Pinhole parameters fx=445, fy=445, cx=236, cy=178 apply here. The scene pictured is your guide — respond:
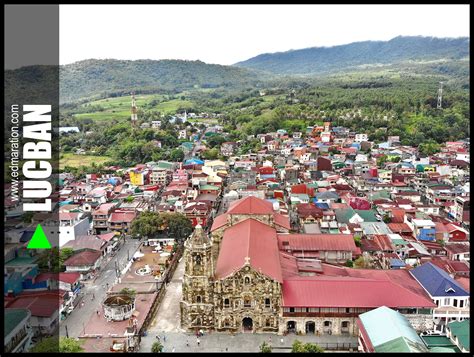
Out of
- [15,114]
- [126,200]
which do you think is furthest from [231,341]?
[126,200]

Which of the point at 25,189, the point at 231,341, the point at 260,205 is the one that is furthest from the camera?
the point at 260,205

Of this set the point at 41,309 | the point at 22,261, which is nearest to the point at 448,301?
the point at 41,309

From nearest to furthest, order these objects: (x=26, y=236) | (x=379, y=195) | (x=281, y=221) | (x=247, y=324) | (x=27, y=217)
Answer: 1. (x=247, y=324)
2. (x=281, y=221)
3. (x=26, y=236)
4. (x=27, y=217)
5. (x=379, y=195)

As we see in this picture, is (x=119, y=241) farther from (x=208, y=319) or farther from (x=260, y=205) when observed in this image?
(x=208, y=319)

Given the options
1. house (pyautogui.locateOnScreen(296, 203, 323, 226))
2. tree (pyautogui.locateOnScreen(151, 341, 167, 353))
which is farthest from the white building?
tree (pyautogui.locateOnScreen(151, 341, 167, 353))

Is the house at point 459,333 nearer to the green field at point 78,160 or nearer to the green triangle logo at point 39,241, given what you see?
the green triangle logo at point 39,241

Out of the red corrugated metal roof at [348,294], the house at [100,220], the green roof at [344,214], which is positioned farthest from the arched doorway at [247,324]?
the house at [100,220]

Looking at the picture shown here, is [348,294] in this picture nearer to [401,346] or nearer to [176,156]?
[401,346]

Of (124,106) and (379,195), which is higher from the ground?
(124,106)
